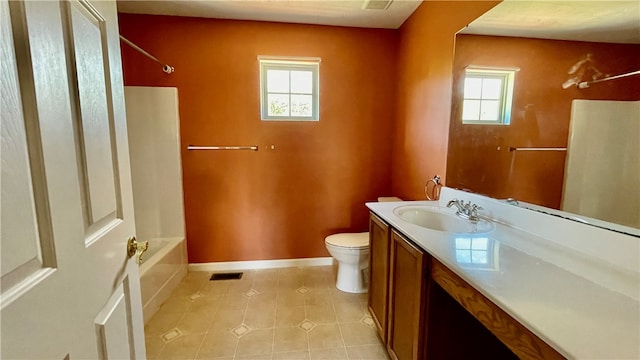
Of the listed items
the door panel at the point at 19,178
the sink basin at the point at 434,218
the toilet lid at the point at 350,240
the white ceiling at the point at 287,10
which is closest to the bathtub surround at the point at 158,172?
the white ceiling at the point at 287,10

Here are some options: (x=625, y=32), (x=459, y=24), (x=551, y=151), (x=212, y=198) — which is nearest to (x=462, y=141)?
(x=551, y=151)

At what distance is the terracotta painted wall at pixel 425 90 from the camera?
5.90 ft

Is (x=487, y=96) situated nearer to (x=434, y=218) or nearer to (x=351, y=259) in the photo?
(x=434, y=218)

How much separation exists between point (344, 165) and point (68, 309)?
7.72 ft

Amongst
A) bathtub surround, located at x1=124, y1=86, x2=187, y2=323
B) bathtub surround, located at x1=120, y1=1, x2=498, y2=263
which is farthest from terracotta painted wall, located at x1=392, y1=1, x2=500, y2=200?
bathtub surround, located at x1=124, y1=86, x2=187, y2=323

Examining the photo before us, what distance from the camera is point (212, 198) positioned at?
262cm

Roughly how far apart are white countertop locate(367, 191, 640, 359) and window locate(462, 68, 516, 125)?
23.7 inches

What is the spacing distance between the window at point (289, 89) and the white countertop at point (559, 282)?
1.81m

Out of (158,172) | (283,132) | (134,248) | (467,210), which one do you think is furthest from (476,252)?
(158,172)

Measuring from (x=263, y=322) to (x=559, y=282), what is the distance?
1.74 metres

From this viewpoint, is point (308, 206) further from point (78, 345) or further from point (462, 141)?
point (78, 345)

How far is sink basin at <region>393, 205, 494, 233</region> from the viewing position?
152 centimetres

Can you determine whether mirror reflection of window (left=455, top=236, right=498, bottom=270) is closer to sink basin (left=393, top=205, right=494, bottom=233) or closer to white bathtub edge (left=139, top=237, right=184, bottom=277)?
sink basin (left=393, top=205, right=494, bottom=233)

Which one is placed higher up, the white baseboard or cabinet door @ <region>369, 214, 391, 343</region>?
cabinet door @ <region>369, 214, 391, 343</region>
